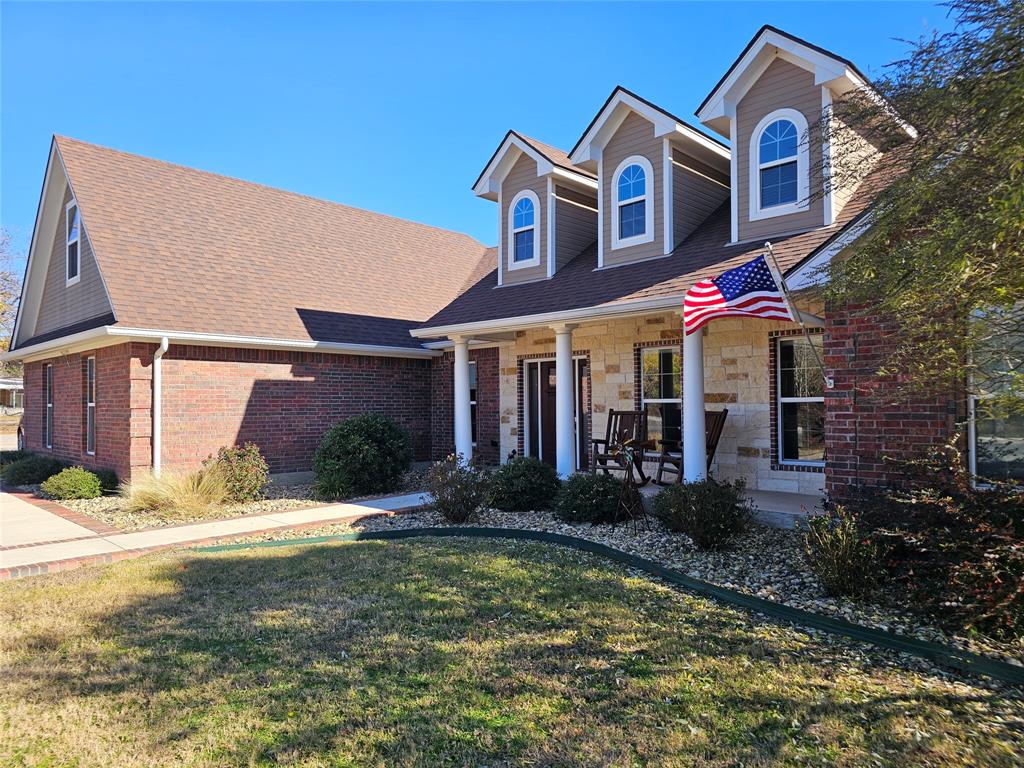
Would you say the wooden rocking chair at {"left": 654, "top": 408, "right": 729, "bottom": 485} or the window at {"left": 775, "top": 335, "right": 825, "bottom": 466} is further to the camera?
the wooden rocking chair at {"left": 654, "top": 408, "right": 729, "bottom": 485}

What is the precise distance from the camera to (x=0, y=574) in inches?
259

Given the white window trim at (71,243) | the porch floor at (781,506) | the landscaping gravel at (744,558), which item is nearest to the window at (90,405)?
the white window trim at (71,243)

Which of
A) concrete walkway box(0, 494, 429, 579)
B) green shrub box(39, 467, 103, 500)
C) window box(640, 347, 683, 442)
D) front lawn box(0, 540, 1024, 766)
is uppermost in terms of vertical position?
window box(640, 347, 683, 442)

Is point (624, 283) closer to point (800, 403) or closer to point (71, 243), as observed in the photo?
point (800, 403)

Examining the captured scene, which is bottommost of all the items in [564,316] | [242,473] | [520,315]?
[242,473]

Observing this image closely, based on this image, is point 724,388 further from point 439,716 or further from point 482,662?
point 439,716

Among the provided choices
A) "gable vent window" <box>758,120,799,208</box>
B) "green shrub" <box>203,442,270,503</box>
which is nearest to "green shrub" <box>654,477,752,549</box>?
"gable vent window" <box>758,120,799,208</box>

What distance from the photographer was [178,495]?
9.72m

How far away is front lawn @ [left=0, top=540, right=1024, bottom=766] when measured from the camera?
3.12m

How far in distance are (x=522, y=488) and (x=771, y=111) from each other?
6546 mm

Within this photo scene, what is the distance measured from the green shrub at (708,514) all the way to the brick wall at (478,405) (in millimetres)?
6981

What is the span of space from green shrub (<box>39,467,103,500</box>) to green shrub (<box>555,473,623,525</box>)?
8717 millimetres

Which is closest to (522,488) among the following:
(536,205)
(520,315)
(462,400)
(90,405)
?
(520,315)

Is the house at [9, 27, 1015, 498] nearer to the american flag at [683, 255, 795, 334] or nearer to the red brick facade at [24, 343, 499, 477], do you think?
the red brick facade at [24, 343, 499, 477]
